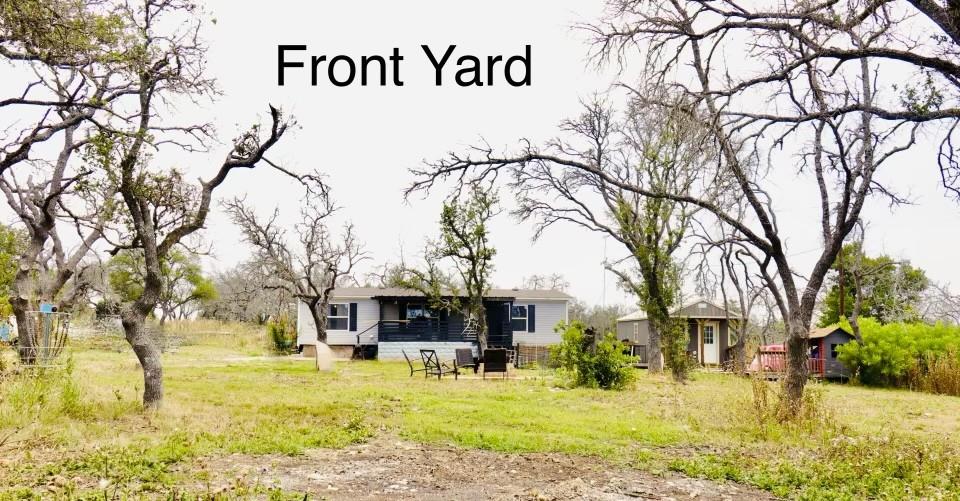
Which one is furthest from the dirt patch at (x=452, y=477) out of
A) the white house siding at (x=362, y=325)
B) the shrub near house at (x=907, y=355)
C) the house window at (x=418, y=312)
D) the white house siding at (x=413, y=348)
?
the white house siding at (x=362, y=325)

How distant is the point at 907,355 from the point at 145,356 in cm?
2087

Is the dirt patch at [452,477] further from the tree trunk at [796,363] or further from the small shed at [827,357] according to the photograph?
the small shed at [827,357]

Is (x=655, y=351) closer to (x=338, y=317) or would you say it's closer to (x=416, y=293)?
(x=416, y=293)

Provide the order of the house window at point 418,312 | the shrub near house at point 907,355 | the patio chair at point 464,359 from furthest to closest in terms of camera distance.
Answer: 1. the house window at point 418,312
2. the patio chair at point 464,359
3. the shrub near house at point 907,355

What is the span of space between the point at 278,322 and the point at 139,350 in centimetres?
2666

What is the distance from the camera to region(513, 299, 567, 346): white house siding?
35844mm

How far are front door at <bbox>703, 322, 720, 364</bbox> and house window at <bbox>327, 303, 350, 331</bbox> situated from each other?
58.5 feet

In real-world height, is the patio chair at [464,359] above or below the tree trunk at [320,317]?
below

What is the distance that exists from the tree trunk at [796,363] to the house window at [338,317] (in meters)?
26.0

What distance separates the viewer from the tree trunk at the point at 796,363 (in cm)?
1135

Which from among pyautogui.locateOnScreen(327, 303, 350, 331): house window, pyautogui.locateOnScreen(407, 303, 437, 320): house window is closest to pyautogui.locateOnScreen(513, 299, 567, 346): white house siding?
pyautogui.locateOnScreen(407, 303, 437, 320): house window

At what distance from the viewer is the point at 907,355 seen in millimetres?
21484

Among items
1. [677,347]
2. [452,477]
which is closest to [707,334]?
[677,347]

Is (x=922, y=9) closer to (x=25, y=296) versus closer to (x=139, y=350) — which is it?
(x=139, y=350)
